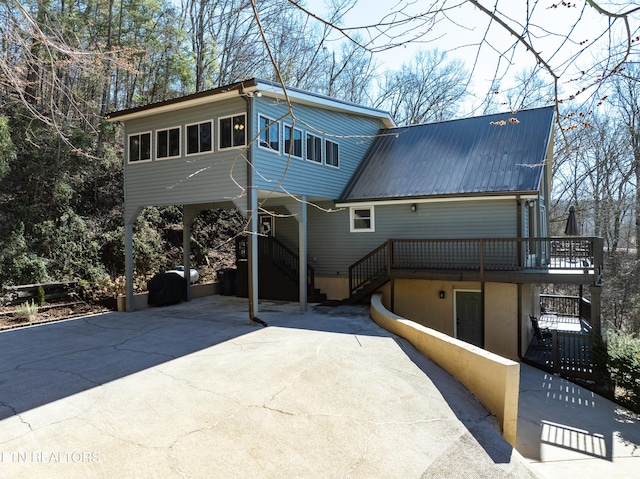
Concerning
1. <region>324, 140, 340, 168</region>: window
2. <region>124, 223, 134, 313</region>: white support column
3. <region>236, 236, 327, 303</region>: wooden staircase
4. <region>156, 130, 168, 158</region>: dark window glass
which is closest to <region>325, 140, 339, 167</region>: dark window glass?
<region>324, 140, 340, 168</region>: window

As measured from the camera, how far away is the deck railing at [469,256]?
388 inches

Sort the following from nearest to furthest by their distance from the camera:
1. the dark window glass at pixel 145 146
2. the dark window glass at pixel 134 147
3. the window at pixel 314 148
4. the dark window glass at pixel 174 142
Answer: the dark window glass at pixel 174 142
the dark window glass at pixel 145 146
the dark window glass at pixel 134 147
the window at pixel 314 148

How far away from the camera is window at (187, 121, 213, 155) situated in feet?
32.6

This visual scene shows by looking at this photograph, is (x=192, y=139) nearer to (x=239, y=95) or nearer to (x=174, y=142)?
(x=174, y=142)

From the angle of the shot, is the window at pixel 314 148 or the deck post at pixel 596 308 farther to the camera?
the window at pixel 314 148

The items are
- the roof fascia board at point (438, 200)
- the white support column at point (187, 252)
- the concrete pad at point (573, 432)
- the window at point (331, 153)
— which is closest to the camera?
the concrete pad at point (573, 432)

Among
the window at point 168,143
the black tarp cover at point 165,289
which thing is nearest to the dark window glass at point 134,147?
the window at point 168,143

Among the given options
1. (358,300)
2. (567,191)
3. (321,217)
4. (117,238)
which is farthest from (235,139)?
(567,191)

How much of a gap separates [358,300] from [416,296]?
177cm

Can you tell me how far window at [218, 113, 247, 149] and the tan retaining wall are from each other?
5883mm

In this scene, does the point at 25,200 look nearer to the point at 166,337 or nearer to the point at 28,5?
the point at 28,5

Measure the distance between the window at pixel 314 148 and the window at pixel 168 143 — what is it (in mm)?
3633

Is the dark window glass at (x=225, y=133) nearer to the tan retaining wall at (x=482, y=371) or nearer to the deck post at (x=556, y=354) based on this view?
the tan retaining wall at (x=482, y=371)

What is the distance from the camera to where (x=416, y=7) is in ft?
9.56
